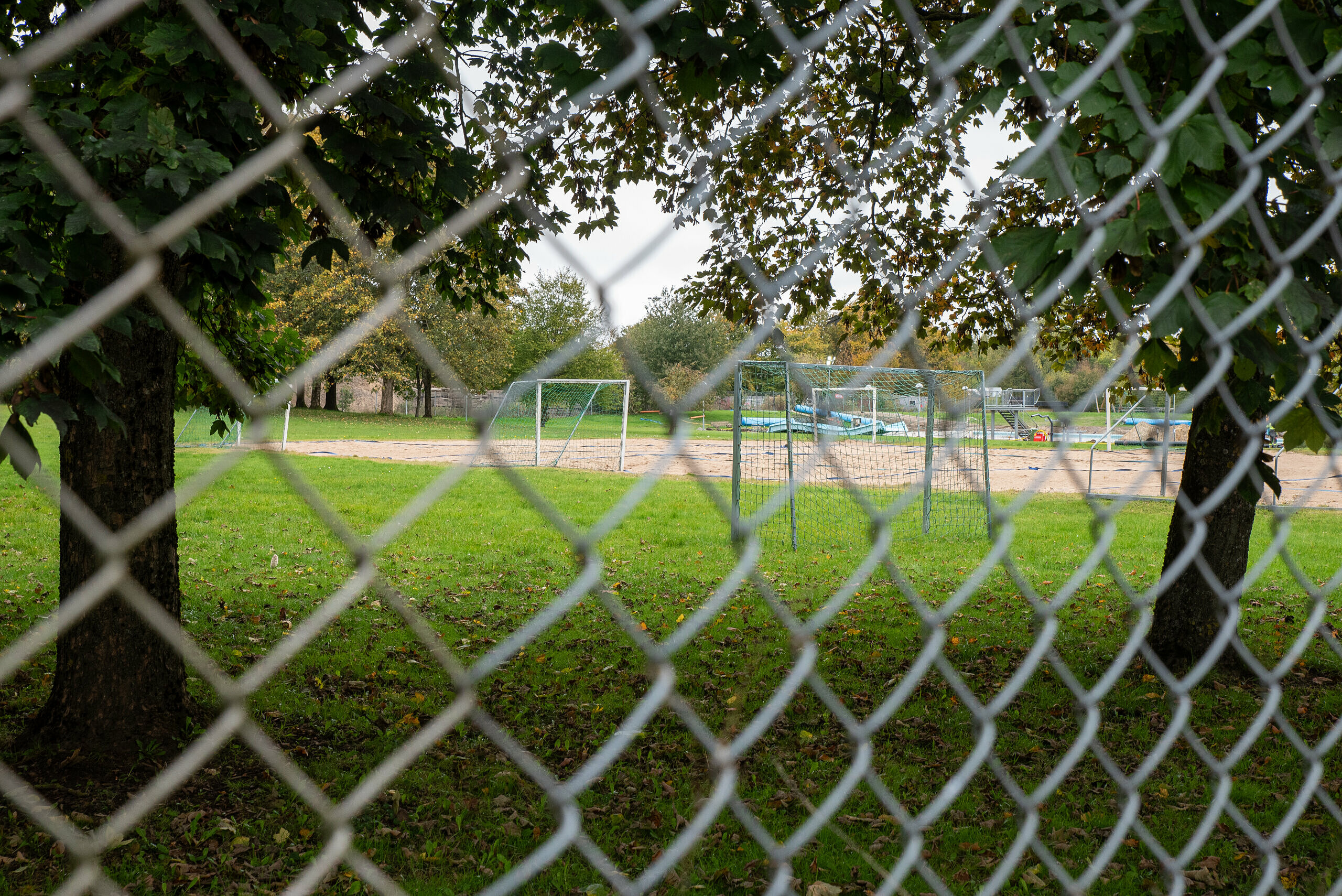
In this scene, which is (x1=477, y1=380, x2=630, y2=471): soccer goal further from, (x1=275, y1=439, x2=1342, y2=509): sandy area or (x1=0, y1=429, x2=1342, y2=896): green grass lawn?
(x1=0, y1=429, x2=1342, y2=896): green grass lawn

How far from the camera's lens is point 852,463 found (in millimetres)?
9758

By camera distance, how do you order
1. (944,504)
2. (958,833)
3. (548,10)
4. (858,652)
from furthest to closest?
(944,504) → (858,652) → (548,10) → (958,833)

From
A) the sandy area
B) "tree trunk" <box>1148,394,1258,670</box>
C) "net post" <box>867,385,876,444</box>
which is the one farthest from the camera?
the sandy area

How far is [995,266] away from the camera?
1.07 meters

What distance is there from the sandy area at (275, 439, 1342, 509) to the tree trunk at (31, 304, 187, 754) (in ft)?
22.1

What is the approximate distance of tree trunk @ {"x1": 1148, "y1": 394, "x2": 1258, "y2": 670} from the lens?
13.8ft

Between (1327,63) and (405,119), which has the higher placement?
(405,119)

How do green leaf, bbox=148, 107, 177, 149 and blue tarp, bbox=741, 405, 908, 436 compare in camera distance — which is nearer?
blue tarp, bbox=741, 405, 908, 436

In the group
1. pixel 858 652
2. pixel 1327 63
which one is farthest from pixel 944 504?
pixel 1327 63

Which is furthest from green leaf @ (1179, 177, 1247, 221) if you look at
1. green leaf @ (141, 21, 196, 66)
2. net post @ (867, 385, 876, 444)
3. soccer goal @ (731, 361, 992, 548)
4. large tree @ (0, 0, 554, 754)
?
soccer goal @ (731, 361, 992, 548)

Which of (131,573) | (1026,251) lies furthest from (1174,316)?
(131,573)

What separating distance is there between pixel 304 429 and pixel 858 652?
20.4 metres

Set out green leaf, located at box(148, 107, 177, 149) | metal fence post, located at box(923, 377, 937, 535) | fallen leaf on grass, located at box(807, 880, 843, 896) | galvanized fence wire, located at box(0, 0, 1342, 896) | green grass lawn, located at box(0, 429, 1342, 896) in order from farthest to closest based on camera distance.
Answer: metal fence post, located at box(923, 377, 937, 535), green grass lawn, located at box(0, 429, 1342, 896), fallen leaf on grass, located at box(807, 880, 843, 896), green leaf, located at box(148, 107, 177, 149), galvanized fence wire, located at box(0, 0, 1342, 896)

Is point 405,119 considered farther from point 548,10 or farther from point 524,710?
point 524,710
